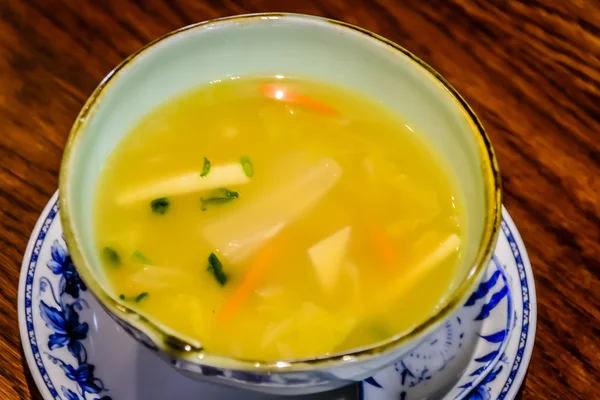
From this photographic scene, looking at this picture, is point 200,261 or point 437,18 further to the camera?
point 437,18

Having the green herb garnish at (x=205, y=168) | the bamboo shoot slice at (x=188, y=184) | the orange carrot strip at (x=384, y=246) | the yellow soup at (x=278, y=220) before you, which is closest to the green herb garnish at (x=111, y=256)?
the yellow soup at (x=278, y=220)

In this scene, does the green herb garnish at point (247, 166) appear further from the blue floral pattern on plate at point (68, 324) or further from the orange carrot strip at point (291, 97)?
the blue floral pattern on plate at point (68, 324)

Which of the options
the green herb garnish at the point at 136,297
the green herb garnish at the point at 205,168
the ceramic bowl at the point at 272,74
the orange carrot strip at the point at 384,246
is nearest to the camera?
the ceramic bowl at the point at 272,74

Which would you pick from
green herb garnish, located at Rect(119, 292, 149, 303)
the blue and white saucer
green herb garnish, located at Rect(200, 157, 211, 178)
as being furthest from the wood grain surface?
green herb garnish, located at Rect(200, 157, 211, 178)

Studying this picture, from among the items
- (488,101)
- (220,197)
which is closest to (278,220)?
(220,197)

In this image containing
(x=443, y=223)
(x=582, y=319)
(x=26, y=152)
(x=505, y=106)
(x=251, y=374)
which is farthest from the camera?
(x=505, y=106)

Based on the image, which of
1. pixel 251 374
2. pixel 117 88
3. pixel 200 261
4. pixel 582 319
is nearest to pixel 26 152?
pixel 117 88

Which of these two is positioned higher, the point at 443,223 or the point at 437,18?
the point at 437,18

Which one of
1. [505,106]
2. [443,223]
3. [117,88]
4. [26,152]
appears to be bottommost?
[26,152]

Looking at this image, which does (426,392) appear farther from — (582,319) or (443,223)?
(582,319)
